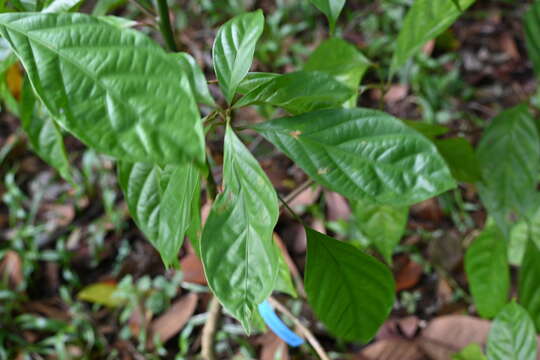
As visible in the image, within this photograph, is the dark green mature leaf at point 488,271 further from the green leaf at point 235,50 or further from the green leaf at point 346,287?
the green leaf at point 235,50

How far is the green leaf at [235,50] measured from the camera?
618mm

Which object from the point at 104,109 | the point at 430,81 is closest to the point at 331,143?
the point at 104,109

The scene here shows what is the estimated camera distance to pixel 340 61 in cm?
103

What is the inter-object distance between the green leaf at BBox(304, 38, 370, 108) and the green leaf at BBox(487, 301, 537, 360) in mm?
498

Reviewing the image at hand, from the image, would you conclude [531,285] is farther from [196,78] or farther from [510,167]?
[196,78]

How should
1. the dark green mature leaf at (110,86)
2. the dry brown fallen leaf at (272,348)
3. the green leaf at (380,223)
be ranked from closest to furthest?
the dark green mature leaf at (110,86) → the green leaf at (380,223) → the dry brown fallen leaf at (272,348)

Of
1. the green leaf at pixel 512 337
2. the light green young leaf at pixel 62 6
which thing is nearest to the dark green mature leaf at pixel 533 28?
the green leaf at pixel 512 337

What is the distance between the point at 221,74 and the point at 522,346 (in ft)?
2.35

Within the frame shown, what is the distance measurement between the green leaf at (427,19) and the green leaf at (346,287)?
456 mm

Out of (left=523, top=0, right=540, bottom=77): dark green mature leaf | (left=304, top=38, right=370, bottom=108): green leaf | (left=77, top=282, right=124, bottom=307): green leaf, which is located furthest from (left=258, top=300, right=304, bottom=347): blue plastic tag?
(left=77, top=282, right=124, bottom=307): green leaf

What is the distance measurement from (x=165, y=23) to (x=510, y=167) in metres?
0.78

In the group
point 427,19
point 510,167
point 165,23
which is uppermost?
point 165,23

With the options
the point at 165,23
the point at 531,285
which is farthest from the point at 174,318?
the point at 165,23

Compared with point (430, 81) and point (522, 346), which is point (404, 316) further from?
point (430, 81)
